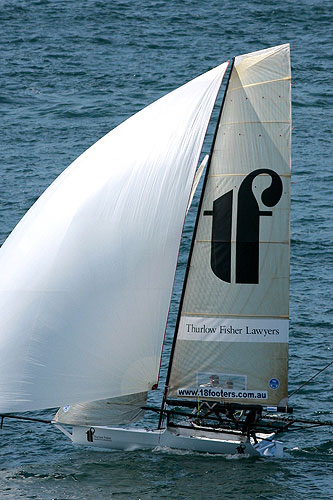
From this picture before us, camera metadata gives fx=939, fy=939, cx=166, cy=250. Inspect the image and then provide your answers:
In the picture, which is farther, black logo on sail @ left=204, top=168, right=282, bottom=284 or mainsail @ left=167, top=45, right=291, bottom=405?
black logo on sail @ left=204, top=168, right=282, bottom=284

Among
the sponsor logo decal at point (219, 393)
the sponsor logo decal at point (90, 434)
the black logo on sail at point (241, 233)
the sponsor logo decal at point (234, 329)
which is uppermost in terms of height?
the black logo on sail at point (241, 233)

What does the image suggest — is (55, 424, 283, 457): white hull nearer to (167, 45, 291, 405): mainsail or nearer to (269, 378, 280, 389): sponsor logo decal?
Answer: (167, 45, 291, 405): mainsail

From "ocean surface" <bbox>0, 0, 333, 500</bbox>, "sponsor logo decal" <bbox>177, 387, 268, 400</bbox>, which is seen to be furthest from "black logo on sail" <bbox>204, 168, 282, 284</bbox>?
"ocean surface" <bbox>0, 0, 333, 500</bbox>

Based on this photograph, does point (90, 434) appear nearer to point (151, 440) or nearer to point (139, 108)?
point (151, 440)

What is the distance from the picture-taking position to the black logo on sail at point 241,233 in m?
17.5

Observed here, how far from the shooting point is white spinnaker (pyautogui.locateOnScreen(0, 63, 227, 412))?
16531 mm

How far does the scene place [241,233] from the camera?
17578 millimetres

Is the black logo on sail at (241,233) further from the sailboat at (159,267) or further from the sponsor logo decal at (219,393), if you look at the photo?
the sponsor logo decal at (219,393)

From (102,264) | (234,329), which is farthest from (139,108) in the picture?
(102,264)

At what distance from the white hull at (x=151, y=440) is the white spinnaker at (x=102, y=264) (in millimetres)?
1528

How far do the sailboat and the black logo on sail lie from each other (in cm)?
2

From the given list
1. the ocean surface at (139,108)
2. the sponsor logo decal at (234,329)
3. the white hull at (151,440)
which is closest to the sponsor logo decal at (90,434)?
the white hull at (151,440)

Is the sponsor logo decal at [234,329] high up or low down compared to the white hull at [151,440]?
up

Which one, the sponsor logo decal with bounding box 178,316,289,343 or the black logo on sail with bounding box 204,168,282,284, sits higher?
the black logo on sail with bounding box 204,168,282,284
